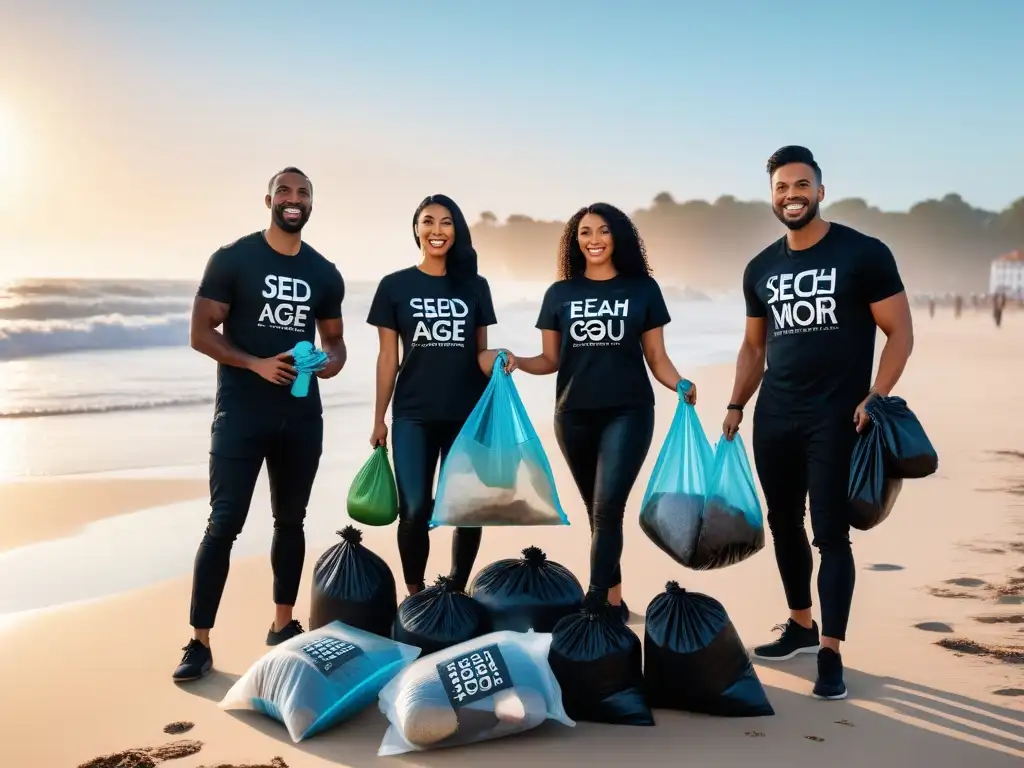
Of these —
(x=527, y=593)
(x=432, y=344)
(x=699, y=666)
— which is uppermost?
(x=432, y=344)

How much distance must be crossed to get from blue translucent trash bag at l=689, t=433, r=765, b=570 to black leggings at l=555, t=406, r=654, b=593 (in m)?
0.32

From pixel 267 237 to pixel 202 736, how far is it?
1814 mm

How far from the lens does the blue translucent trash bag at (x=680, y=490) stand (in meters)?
→ 3.54

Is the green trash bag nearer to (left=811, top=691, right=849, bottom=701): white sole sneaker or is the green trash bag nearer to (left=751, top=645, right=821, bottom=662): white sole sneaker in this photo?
(left=751, top=645, right=821, bottom=662): white sole sneaker

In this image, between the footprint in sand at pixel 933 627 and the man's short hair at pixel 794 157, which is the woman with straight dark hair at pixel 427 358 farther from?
the footprint in sand at pixel 933 627

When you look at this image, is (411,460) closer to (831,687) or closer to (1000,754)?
(831,687)

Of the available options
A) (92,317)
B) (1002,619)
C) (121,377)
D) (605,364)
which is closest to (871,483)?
(605,364)

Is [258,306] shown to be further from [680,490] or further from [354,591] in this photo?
[680,490]

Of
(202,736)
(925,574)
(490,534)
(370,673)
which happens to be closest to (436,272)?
(370,673)

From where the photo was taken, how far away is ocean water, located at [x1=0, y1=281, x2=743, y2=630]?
539 centimetres

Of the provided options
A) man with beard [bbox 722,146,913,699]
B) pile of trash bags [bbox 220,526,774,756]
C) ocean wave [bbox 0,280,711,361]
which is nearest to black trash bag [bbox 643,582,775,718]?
pile of trash bags [bbox 220,526,774,756]

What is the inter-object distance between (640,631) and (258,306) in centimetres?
204

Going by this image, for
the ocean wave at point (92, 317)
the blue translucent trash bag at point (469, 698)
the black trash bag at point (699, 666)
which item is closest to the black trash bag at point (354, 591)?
the blue translucent trash bag at point (469, 698)

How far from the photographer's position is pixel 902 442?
322 cm
